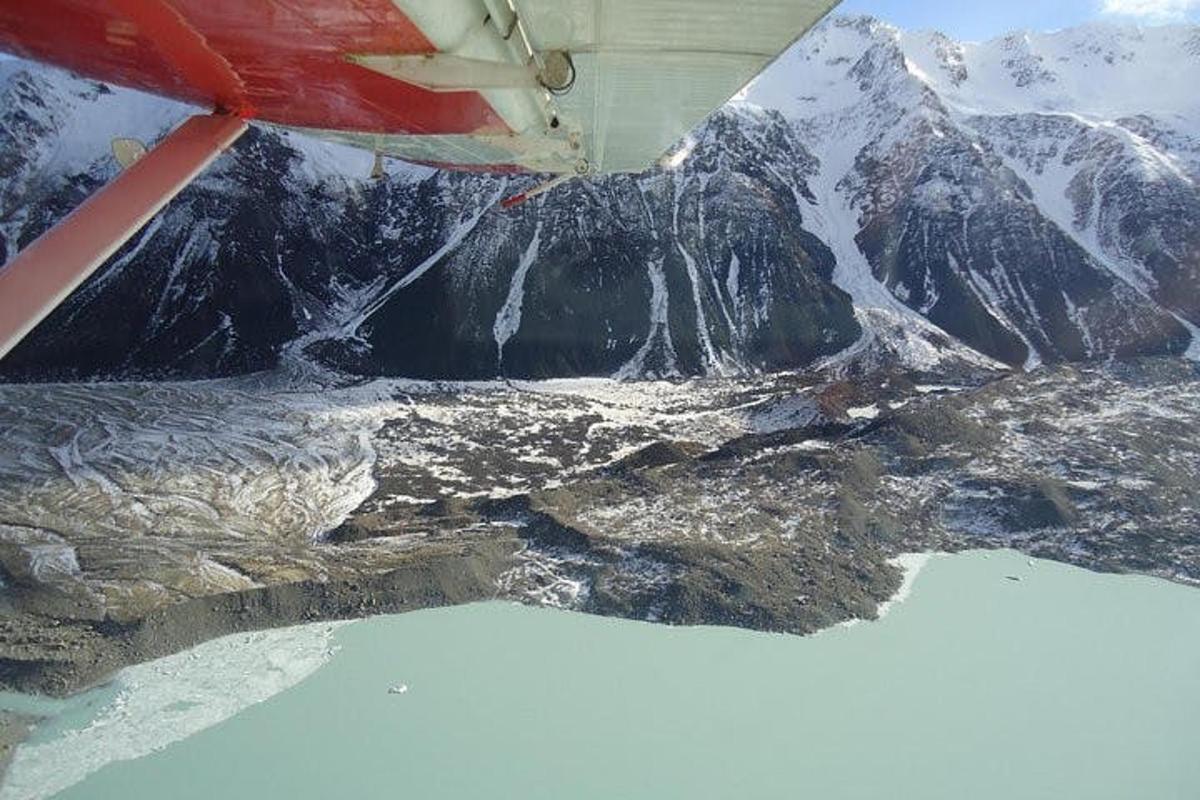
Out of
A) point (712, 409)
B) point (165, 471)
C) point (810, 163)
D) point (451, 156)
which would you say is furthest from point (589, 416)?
point (810, 163)

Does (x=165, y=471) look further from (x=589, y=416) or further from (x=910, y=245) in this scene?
(x=910, y=245)

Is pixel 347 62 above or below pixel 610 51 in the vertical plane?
below

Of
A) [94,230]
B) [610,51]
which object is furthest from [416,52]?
[94,230]

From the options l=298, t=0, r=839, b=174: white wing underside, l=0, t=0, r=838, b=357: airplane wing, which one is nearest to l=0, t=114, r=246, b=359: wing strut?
l=0, t=0, r=838, b=357: airplane wing

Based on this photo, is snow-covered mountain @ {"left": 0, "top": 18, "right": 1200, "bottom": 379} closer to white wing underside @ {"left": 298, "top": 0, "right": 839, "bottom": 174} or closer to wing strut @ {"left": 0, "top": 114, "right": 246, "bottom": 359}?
white wing underside @ {"left": 298, "top": 0, "right": 839, "bottom": 174}

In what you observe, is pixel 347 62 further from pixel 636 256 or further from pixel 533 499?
pixel 636 256

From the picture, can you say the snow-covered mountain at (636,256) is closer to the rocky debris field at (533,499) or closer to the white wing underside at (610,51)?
the rocky debris field at (533,499)
